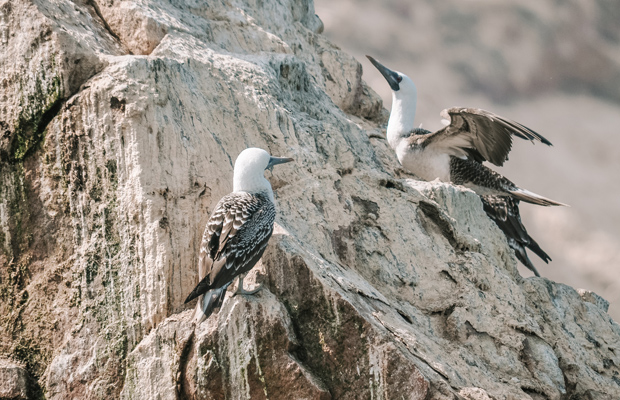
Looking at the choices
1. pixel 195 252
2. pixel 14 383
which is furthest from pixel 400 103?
pixel 14 383

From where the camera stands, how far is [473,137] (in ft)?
32.6

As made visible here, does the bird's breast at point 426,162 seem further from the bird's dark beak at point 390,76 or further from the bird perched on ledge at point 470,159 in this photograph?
the bird's dark beak at point 390,76

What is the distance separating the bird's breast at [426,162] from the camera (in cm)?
1021

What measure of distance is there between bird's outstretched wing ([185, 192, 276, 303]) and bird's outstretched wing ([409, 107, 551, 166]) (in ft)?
14.8

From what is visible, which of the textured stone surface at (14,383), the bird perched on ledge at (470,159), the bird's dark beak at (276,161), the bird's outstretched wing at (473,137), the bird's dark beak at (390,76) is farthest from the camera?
the bird's dark beak at (390,76)

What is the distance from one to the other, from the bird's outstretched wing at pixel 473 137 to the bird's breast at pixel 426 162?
125 millimetres

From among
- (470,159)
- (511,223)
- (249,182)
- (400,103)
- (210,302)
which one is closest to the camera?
(210,302)

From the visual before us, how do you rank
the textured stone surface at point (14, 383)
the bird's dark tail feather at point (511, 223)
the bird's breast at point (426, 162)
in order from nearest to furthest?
the textured stone surface at point (14, 383) → the bird's breast at point (426, 162) → the bird's dark tail feather at point (511, 223)

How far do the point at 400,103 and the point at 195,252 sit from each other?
6.25 metres

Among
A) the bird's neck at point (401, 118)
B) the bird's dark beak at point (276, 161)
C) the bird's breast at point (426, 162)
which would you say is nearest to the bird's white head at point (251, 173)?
the bird's dark beak at point (276, 161)

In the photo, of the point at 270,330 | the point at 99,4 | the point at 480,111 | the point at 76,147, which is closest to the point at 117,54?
the point at 99,4

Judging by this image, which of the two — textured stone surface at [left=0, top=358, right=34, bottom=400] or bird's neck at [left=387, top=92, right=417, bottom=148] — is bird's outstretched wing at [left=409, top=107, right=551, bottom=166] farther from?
textured stone surface at [left=0, top=358, right=34, bottom=400]

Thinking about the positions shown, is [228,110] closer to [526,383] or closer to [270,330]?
[270,330]

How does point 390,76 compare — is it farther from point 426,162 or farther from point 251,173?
point 251,173
